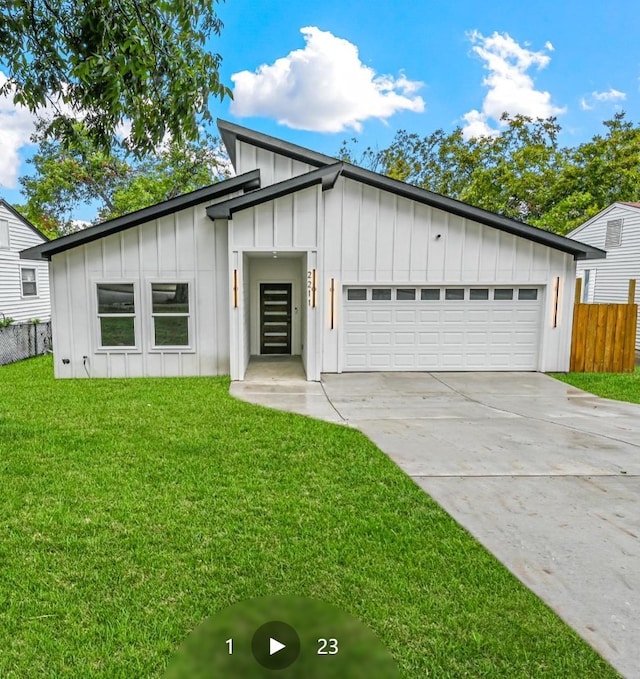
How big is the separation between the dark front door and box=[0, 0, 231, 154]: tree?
25.6ft

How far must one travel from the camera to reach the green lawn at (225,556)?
8.12 feet

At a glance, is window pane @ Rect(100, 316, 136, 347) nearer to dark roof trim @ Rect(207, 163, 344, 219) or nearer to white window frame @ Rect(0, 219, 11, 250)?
dark roof trim @ Rect(207, 163, 344, 219)

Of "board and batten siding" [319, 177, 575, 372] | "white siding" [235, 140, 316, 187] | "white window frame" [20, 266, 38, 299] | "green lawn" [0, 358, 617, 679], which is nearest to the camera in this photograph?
"green lawn" [0, 358, 617, 679]

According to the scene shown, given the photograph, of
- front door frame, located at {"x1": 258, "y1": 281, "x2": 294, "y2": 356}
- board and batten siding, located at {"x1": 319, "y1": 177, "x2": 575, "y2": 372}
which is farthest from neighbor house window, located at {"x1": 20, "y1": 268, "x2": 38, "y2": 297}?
board and batten siding, located at {"x1": 319, "y1": 177, "x2": 575, "y2": 372}

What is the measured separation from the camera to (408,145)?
3334cm

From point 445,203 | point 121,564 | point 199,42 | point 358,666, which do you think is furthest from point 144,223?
point 358,666

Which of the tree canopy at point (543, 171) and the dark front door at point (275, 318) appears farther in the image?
the tree canopy at point (543, 171)

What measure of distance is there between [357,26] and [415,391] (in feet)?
30.6

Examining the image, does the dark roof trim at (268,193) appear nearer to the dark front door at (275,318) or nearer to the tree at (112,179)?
the dark front door at (275,318)

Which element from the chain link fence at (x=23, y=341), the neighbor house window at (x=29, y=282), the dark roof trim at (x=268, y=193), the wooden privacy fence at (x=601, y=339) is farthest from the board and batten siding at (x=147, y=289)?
the wooden privacy fence at (x=601, y=339)

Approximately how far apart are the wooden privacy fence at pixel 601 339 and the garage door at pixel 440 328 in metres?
0.90

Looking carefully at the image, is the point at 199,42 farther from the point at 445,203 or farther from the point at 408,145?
the point at 408,145

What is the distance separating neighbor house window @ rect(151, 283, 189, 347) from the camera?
1005 cm

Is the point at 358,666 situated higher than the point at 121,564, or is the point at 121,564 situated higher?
the point at 358,666
